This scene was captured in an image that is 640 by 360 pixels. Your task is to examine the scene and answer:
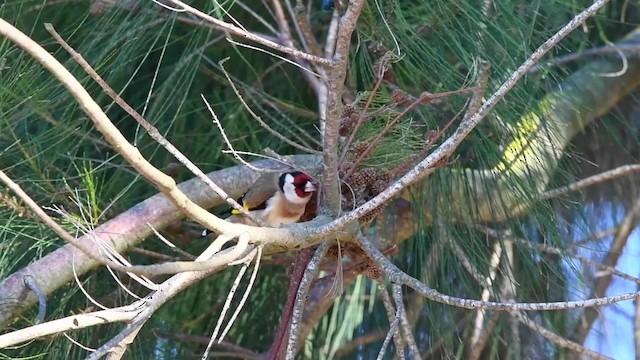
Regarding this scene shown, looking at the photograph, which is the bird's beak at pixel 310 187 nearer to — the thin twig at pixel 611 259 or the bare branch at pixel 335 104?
the bare branch at pixel 335 104

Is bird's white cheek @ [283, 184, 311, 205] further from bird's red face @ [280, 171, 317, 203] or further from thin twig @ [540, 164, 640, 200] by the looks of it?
thin twig @ [540, 164, 640, 200]

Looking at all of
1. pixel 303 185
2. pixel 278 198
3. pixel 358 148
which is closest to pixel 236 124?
pixel 278 198

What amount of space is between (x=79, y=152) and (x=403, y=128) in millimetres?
600

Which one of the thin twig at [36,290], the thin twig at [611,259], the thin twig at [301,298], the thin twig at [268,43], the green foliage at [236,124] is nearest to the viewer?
the thin twig at [268,43]

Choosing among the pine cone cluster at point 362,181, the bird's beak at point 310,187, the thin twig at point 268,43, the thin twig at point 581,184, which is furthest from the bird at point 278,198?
the thin twig at point 268,43

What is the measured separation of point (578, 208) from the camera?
1.70m

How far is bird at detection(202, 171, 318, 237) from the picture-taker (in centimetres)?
153

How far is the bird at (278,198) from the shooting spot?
1528 mm

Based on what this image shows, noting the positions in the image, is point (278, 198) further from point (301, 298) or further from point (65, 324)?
point (65, 324)

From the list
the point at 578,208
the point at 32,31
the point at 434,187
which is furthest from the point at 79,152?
the point at 578,208

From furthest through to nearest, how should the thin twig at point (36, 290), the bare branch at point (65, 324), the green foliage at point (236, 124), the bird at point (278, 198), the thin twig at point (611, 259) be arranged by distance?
the thin twig at point (611, 259) < the bird at point (278, 198) < the green foliage at point (236, 124) < the thin twig at point (36, 290) < the bare branch at point (65, 324)

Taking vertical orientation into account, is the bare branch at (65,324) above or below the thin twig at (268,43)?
below

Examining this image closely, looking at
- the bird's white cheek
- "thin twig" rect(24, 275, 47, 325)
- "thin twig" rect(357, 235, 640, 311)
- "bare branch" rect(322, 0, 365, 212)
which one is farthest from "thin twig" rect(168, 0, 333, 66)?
the bird's white cheek

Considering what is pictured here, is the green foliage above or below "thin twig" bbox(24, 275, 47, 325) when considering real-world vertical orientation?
above
